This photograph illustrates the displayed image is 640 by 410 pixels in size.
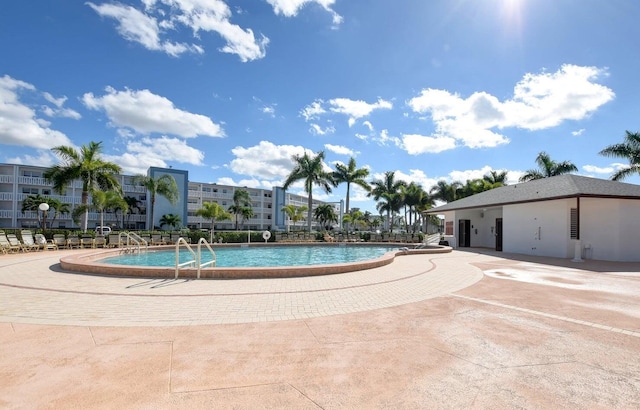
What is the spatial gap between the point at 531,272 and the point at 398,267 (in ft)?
15.3

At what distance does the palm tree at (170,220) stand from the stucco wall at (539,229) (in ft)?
158

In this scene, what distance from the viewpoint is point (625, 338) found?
472cm

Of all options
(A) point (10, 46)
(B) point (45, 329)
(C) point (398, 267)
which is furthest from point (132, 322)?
(A) point (10, 46)

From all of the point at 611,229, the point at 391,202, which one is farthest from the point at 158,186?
the point at 611,229

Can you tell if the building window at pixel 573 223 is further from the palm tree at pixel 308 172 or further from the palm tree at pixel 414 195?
the palm tree at pixel 414 195

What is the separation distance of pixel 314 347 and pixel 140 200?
6101 centimetres

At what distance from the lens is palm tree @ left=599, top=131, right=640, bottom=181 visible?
87.8 ft

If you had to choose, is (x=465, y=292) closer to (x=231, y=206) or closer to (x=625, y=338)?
(x=625, y=338)

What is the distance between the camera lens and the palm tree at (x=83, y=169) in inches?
920

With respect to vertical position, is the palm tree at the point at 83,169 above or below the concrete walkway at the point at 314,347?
above

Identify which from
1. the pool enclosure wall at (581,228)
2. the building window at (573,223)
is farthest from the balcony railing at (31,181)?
the building window at (573,223)

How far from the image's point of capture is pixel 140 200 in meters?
56.1

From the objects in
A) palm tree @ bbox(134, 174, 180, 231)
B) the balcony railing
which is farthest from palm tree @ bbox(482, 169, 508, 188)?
the balcony railing

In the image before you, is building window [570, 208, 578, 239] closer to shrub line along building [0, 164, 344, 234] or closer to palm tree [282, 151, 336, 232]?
palm tree [282, 151, 336, 232]
